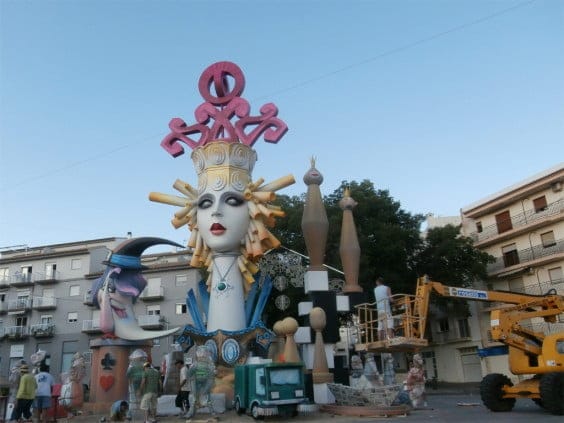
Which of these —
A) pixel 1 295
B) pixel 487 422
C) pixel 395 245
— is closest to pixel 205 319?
pixel 487 422

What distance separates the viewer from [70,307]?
1628 inches

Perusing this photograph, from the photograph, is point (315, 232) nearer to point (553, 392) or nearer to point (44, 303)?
point (553, 392)

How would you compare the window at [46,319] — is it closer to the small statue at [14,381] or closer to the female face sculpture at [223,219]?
the small statue at [14,381]

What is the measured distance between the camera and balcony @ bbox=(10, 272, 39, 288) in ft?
140

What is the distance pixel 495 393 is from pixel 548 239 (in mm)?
21258

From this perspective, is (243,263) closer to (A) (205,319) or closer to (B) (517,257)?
(A) (205,319)

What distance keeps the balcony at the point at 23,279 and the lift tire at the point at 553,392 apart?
1561 inches

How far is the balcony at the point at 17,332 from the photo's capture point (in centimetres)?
4081

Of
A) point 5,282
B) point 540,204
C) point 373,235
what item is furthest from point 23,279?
point 540,204

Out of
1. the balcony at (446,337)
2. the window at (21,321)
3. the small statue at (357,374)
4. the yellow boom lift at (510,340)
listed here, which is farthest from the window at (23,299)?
the yellow boom lift at (510,340)

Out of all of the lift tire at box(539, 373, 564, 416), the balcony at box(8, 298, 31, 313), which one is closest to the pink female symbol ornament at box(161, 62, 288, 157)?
the lift tire at box(539, 373, 564, 416)

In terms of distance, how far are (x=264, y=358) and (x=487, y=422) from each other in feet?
25.3

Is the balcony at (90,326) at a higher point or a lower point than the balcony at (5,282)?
lower

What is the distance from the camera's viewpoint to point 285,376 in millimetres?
13898
